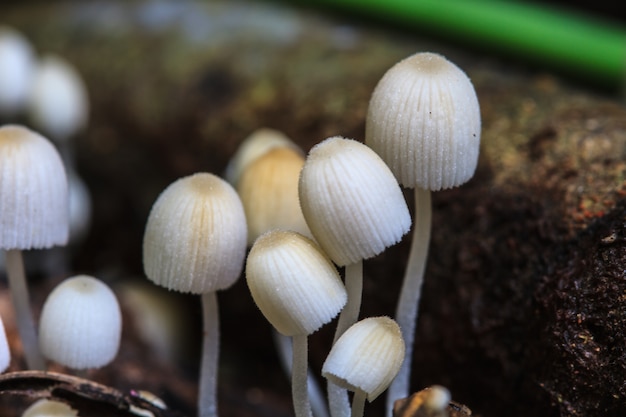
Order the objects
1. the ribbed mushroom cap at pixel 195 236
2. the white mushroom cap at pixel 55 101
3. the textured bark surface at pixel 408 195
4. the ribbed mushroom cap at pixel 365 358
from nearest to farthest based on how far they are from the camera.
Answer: the ribbed mushroom cap at pixel 365 358
the ribbed mushroom cap at pixel 195 236
the textured bark surface at pixel 408 195
the white mushroom cap at pixel 55 101

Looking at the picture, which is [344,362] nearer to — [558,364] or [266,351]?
[558,364]

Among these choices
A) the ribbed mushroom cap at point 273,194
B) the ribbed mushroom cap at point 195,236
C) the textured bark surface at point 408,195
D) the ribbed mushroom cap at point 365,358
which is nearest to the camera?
the ribbed mushroom cap at point 365,358

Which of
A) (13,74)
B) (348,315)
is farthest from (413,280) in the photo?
(13,74)

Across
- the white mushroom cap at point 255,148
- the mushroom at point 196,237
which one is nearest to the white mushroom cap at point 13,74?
the white mushroom cap at point 255,148

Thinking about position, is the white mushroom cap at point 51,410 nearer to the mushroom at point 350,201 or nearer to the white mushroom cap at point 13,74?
the mushroom at point 350,201

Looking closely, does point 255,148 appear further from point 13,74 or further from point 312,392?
point 13,74

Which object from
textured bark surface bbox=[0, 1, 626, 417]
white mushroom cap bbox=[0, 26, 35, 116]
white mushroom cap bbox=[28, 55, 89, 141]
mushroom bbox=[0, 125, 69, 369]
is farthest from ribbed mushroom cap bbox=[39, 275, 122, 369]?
white mushroom cap bbox=[0, 26, 35, 116]

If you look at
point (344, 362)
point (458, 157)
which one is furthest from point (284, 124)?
point (344, 362)
